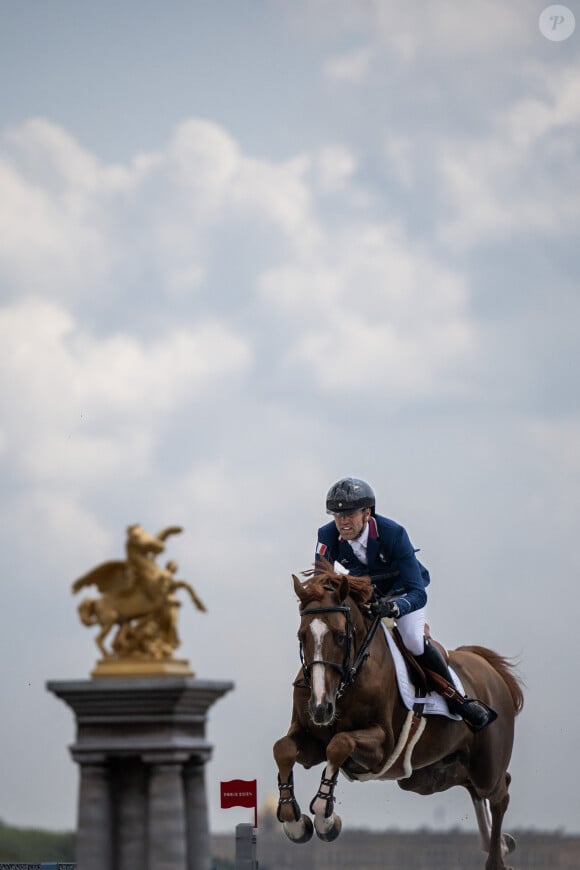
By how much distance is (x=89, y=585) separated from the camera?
1186 cm

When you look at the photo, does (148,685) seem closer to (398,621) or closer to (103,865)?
(103,865)

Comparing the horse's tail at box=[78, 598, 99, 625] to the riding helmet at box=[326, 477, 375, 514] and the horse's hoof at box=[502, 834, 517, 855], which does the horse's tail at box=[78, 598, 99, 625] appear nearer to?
the riding helmet at box=[326, 477, 375, 514]

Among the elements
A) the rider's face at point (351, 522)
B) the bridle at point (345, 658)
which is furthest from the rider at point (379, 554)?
the bridle at point (345, 658)

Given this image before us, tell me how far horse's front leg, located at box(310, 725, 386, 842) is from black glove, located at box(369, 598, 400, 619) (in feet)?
3.42

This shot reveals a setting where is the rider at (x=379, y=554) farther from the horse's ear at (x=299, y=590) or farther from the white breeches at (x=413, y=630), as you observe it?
the horse's ear at (x=299, y=590)

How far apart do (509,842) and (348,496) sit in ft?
15.4

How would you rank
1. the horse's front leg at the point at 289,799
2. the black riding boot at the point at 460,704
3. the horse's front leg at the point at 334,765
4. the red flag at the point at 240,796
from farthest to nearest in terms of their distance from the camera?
the red flag at the point at 240,796
the black riding boot at the point at 460,704
the horse's front leg at the point at 289,799
the horse's front leg at the point at 334,765

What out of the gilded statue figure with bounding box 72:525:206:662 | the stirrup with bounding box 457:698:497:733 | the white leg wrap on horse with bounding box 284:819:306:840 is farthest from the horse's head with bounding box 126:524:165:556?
the stirrup with bounding box 457:698:497:733

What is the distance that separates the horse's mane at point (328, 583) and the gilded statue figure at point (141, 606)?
2158 millimetres

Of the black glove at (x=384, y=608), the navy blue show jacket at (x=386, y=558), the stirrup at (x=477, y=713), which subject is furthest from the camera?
the stirrup at (x=477, y=713)

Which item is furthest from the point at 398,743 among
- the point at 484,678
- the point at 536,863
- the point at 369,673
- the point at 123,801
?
the point at 536,863

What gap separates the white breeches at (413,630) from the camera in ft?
48.9

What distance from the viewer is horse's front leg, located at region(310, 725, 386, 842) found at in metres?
13.3

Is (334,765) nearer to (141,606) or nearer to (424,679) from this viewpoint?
(424,679)
